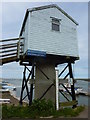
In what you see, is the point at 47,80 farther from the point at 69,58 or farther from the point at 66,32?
the point at 66,32

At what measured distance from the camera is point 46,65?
30.8 feet

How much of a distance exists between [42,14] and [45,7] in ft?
1.81

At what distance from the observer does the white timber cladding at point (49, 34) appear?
817cm

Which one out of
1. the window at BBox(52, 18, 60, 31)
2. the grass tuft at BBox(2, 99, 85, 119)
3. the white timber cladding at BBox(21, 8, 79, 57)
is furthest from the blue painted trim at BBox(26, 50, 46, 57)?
the grass tuft at BBox(2, 99, 85, 119)

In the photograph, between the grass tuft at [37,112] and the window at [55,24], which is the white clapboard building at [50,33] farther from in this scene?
the grass tuft at [37,112]

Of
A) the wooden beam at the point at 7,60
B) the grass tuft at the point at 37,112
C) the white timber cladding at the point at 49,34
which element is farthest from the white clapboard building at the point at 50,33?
the grass tuft at the point at 37,112

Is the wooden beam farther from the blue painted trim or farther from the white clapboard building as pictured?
the blue painted trim

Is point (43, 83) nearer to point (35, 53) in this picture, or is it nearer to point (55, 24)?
point (35, 53)

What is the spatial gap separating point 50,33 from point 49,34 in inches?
4.5

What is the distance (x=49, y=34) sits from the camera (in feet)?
28.6

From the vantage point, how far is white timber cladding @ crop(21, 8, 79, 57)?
8.17 m

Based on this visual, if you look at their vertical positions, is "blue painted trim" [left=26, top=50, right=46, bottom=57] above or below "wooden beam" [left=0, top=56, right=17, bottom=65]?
above

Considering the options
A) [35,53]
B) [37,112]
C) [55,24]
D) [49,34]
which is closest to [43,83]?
[35,53]

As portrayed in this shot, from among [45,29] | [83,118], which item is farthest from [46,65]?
[83,118]
